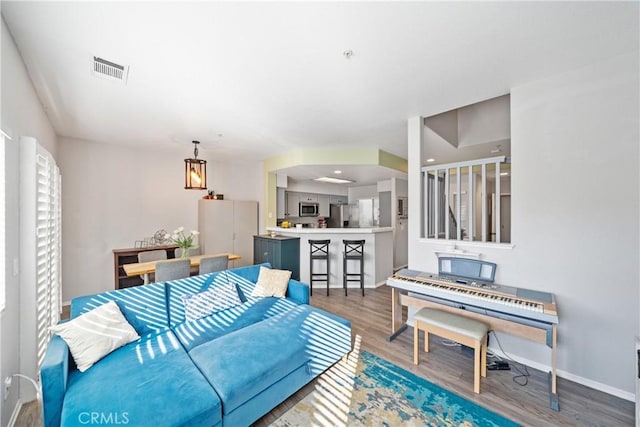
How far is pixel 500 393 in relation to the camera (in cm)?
196

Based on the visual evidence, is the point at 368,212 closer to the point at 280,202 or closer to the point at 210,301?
the point at 280,202

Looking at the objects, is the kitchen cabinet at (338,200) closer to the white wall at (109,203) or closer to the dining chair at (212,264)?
the white wall at (109,203)

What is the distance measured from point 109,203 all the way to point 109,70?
3096 mm

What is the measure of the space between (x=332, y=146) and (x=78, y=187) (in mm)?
4312

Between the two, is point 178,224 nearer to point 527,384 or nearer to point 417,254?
point 417,254

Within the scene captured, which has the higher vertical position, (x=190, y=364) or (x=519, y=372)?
(x=190, y=364)

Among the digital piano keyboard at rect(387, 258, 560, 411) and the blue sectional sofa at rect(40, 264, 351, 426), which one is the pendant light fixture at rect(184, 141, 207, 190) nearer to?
the blue sectional sofa at rect(40, 264, 351, 426)

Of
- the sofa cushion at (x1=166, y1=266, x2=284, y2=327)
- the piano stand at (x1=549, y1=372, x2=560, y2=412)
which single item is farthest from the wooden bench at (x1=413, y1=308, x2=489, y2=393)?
the sofa cushion at (x1=166, y1=266, x2=284, y2=327)

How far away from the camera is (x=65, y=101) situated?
2650 millimetres

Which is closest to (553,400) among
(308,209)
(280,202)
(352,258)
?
(352,258)

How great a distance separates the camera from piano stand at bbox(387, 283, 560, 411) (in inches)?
74.0

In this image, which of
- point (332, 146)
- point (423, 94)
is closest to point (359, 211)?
point (332, 146)

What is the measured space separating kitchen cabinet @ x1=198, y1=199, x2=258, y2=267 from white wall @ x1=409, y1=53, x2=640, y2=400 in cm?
472

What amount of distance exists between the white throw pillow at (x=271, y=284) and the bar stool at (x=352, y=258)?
169 centimetres
